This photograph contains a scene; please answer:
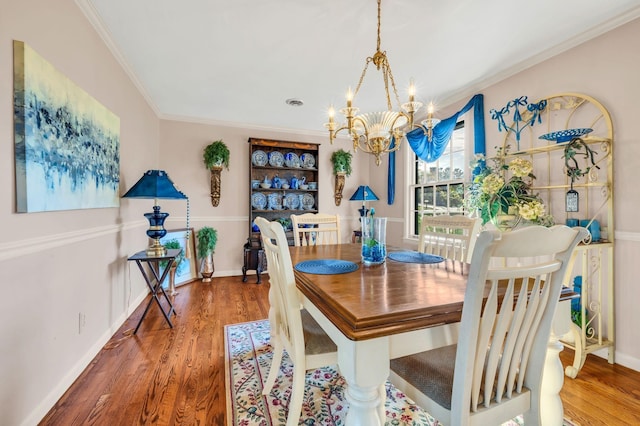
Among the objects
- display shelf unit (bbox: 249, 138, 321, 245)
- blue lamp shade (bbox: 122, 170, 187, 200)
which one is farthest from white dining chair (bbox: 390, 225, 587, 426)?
display shelf unit (bbox: 249, 138, 321, 245)

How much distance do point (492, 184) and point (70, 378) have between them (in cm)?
347

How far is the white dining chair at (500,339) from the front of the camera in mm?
817

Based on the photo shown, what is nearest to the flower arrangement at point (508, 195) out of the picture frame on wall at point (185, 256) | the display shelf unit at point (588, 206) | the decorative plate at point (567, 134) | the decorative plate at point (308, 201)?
the display shelf unit at point (588, 206)

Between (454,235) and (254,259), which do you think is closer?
(454,235)

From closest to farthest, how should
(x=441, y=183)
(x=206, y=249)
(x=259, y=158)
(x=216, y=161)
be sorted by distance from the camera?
(x=441, y=183) < (x=206, y=249) < (x=216, y=161) < (x=259, y=158)

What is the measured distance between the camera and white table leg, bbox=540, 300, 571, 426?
46.7 inches

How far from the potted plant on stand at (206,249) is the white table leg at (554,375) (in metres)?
3.97

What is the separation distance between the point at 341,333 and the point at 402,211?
3734mm

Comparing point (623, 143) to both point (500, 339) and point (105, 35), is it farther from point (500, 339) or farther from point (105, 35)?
point (105, 35)

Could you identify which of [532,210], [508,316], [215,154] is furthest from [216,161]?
[508,316]

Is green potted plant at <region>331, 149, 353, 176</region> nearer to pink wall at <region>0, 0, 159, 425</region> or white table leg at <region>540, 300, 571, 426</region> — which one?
pink wall at <region>0, 0, 159, 425</region>

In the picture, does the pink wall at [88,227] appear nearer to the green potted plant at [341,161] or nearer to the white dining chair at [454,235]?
the white dining chair at [454,235]

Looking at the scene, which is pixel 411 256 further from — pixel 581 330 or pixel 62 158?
pixel 62 158

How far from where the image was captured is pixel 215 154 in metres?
4.29
